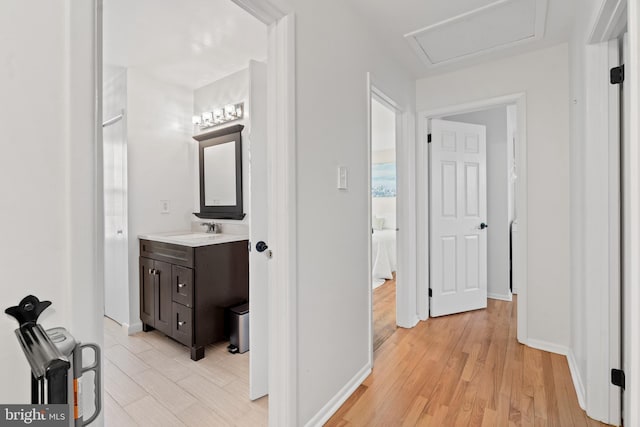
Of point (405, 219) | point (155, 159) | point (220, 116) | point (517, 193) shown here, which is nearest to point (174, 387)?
point (155, 159)

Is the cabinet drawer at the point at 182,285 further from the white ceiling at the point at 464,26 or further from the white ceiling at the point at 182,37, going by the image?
the white ceiling at the point at 464,26

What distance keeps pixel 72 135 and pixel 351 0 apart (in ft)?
5.88

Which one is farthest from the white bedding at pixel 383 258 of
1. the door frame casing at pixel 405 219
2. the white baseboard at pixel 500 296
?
the door frame casing at pixel 405 219

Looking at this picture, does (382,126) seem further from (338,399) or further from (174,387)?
(174,387)

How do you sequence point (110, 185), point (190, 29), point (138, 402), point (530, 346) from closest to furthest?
point (138, 402), point (190, 29), point (530, 346), point (110, 185)

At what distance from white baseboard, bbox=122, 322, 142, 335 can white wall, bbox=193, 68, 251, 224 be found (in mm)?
1132

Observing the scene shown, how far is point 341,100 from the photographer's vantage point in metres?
1.88

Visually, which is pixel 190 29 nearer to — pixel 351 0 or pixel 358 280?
pixel 351 0

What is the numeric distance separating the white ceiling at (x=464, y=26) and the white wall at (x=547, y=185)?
0.19 meters

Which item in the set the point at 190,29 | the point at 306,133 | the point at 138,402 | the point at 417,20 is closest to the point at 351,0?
the point at 417,20

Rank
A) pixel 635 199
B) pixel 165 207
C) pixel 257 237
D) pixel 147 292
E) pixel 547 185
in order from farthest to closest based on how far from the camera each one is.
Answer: pixel 165 207, pixel 147 292, pixel 547 185, pixel 257 237, pixel 635 199

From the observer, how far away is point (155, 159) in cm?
313

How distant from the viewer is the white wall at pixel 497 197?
148 inches

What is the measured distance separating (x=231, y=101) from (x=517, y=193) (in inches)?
110
